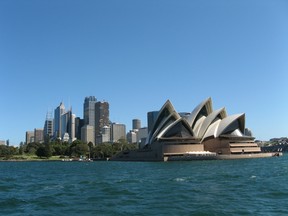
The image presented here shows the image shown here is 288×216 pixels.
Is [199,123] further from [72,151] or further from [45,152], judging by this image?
[45,152]

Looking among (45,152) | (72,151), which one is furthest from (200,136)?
(45,152)

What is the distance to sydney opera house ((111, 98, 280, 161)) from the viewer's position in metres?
95.9

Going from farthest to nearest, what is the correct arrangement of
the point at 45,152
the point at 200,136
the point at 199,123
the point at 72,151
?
the point at 72,151 → the point at 45,152 → the point at 199,123 → the point at 200,136

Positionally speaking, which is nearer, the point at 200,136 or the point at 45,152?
the point at 200,136

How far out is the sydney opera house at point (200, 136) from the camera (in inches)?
3775

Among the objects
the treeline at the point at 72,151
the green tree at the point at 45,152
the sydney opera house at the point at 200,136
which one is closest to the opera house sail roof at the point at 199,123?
the sydney opera house at the point at 200,136

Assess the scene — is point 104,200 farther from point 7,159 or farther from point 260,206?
point 7,159

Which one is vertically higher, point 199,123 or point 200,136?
point 199,123

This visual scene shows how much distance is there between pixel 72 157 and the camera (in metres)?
134

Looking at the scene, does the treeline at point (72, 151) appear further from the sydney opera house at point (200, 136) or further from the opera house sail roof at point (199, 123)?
the opera house sail roof at point (199, 123)

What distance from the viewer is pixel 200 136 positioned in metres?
98.8

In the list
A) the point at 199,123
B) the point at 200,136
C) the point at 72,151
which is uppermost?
the point at 199,123

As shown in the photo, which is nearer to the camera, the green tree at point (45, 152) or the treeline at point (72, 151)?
the green tree at point (45, 152)

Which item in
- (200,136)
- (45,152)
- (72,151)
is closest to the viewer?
(200,136)
